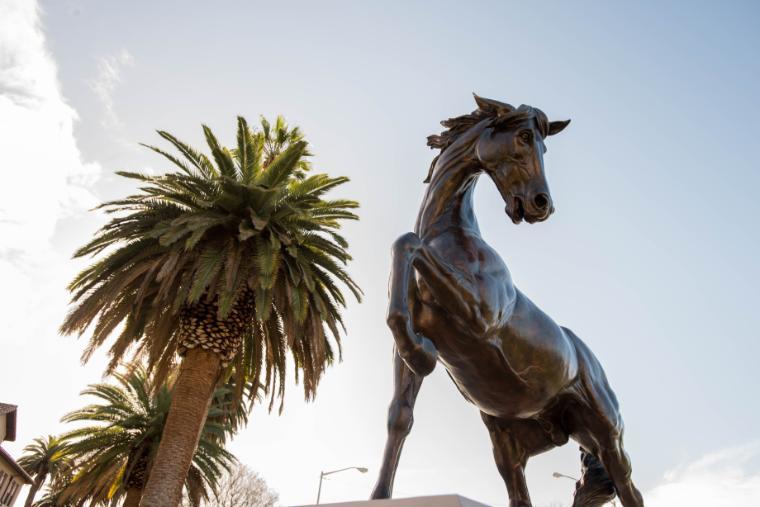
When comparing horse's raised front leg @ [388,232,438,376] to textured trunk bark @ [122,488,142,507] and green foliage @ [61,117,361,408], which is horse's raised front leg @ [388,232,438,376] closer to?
green foliage @ [61,117,361,408]

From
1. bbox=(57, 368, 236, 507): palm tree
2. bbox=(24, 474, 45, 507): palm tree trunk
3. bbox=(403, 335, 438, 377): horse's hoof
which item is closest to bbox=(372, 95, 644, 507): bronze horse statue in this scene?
bbox=(403, 335, 438, 377): horse's hoof

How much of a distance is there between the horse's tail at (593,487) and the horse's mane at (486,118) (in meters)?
2.36

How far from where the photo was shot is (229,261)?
12.6 meters

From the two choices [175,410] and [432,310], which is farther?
[175,410]

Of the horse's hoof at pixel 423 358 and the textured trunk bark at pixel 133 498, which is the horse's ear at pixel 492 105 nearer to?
the horse's hoof at pixel 423 358

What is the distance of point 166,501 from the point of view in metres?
11.4

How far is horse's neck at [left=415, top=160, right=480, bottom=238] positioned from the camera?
376 centimetres

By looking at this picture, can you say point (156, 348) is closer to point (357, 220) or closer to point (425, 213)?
point (357, 220)

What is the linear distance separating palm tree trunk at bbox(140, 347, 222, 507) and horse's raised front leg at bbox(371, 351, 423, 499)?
9572mm

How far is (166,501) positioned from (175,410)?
1.72 metres

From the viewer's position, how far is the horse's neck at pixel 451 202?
148 inches

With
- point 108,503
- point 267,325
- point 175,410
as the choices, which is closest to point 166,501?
point 175,410

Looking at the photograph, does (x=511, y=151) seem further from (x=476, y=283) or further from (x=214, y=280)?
(x=214, y=280)

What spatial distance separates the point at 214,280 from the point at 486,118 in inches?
384
